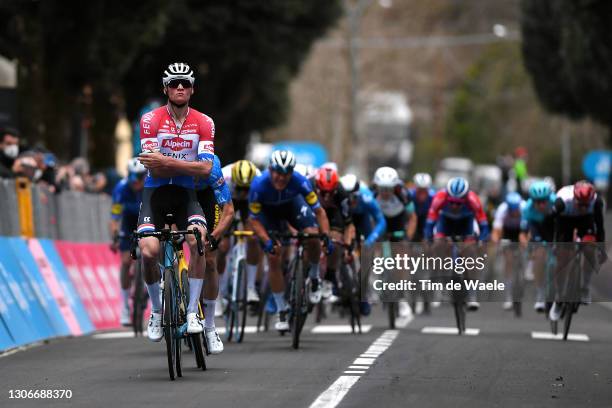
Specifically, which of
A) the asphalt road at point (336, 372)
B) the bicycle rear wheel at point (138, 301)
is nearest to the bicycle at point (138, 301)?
the bicycle rear wheel at point (138, 301)

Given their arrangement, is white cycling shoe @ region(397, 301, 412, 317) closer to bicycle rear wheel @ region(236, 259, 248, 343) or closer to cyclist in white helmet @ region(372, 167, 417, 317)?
cyclist in white helmet @ region(372, 167, 417, 317)

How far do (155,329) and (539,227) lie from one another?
9.76m

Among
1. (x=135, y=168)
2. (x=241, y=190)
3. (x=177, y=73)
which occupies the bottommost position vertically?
(x=241, y=190)

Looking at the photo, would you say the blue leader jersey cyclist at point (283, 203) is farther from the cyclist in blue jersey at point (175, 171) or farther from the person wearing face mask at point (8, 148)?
the person wearing face mask at point (8, 148)

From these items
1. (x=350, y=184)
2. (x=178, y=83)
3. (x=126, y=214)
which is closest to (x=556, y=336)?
(x=350, y=184)

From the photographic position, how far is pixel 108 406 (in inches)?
469

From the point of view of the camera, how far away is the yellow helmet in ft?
61.2

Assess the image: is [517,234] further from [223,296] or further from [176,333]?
[176,333]

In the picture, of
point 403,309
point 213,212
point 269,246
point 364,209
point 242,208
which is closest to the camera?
point 213,212

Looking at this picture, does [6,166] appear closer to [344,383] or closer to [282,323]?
[282,323]

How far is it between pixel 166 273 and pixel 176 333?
1.60 ft

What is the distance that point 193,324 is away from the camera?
45.3ft

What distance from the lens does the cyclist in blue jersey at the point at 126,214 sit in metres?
20.6

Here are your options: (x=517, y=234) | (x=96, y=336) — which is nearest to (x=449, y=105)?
(x=517, y=234)
